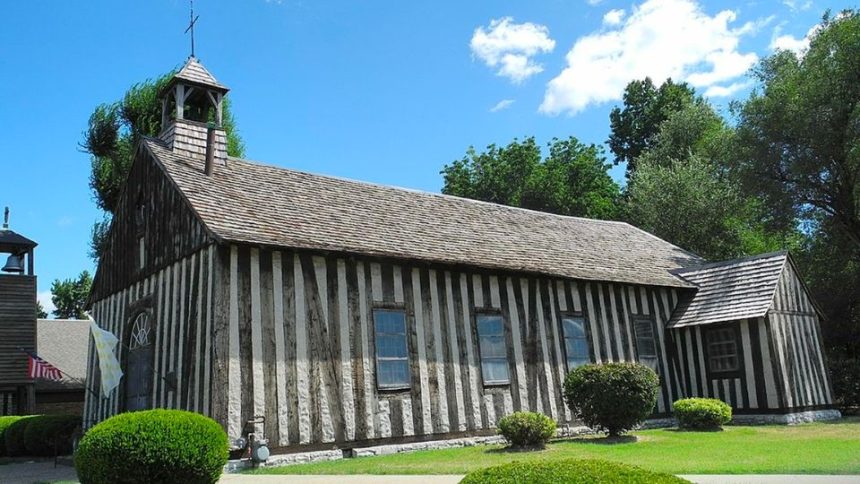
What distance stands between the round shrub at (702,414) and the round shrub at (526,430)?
4.78 metres

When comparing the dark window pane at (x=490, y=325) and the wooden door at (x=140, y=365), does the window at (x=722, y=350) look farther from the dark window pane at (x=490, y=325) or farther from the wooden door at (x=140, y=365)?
the wooden door at (x=140, y=365)

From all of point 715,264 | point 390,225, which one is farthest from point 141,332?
point 715,264

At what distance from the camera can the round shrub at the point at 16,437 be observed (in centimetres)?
1884

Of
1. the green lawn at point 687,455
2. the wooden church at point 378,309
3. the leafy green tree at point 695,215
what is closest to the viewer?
the green lawn at point 687,455

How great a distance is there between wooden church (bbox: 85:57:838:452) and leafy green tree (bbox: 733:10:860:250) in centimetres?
756

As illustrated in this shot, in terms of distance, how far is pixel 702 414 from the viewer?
16.7 metres

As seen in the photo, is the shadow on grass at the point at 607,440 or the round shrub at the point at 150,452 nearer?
the round shrub at the point at 150,452

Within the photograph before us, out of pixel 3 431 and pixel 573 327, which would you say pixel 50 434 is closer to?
pixel 3 431

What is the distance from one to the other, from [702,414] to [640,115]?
136 feet

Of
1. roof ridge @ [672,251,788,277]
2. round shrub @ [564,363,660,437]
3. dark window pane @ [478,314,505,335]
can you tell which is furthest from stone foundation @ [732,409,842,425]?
dark window pane @ [478,314,505,335]

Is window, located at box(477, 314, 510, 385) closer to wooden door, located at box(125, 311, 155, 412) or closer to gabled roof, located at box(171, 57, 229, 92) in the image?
wooden door, located at box(125, 311, 155, 412)

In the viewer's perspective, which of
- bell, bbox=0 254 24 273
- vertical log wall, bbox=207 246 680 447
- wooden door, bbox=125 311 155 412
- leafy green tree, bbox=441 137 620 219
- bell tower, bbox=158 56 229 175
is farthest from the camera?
leafy green tree, bbox=441 137 620 219

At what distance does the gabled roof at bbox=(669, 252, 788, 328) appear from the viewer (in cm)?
1950

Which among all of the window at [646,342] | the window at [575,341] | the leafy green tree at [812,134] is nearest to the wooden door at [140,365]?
the window at [575,341]
